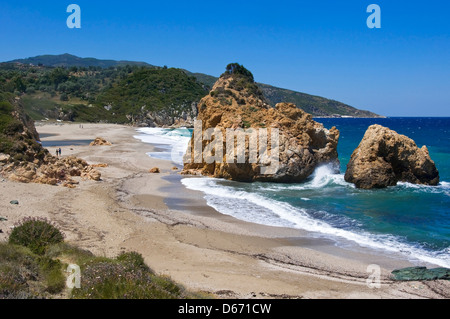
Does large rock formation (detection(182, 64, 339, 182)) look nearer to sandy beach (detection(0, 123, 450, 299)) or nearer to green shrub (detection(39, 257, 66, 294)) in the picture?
sandy beach (detection(0, 123, 450, 299))

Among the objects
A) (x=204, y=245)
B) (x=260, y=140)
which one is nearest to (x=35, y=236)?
(x=204, y=245)

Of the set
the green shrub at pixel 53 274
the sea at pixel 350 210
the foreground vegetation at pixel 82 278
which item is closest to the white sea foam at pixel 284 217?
the sea at pixel 350 210

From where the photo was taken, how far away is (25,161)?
18.9 m

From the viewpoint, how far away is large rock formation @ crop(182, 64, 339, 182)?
2189cm

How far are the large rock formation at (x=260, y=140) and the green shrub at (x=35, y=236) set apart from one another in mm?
13688

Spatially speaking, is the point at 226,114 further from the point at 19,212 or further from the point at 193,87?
the point at 193,87

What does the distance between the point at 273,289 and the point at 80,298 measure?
4.16 meters

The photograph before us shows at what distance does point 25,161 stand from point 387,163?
20087mm

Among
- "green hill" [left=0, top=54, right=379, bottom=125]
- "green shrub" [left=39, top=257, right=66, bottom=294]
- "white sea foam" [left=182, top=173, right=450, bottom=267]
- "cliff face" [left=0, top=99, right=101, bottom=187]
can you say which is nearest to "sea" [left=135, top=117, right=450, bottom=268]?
"white sea foam" [left=182, top=173, right=450, bottom=267]

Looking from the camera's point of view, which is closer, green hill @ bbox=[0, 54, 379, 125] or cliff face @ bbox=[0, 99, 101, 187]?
cliff face @ bbox=[0, 99, 101, 187]

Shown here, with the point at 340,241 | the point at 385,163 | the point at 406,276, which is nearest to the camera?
the point at 406,276

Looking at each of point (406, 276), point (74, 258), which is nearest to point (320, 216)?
point (406, 276)

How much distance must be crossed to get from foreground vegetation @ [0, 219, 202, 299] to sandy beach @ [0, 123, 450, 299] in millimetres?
1472

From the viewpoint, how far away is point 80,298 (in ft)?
18.9
